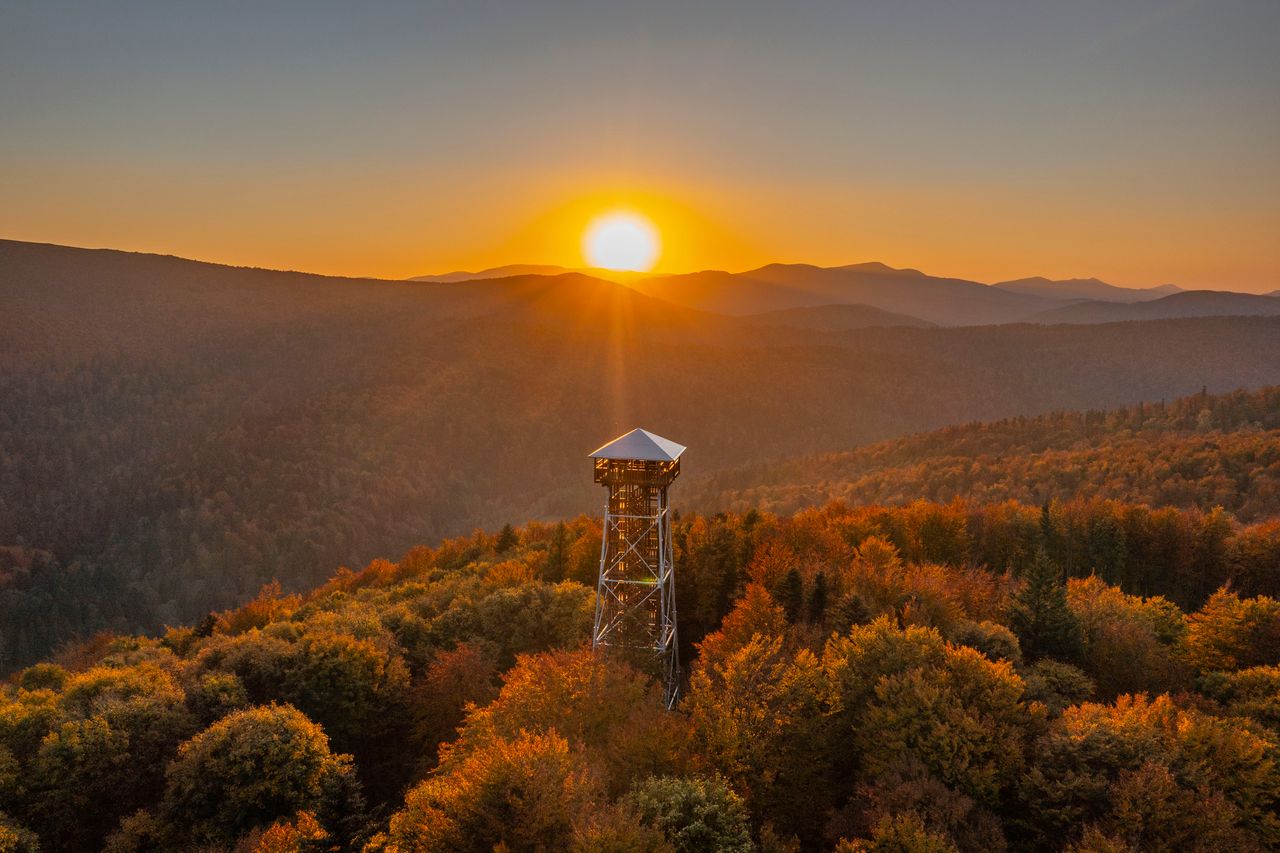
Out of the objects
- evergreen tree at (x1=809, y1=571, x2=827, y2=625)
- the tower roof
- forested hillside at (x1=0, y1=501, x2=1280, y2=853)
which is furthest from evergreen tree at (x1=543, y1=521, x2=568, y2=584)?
the tower roof

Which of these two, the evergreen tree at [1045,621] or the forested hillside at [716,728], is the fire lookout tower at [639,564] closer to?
the forested hillside at [716,728]

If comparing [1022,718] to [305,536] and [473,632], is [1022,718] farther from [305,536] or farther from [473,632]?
[305,536]

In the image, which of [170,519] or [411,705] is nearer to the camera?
[411,705]

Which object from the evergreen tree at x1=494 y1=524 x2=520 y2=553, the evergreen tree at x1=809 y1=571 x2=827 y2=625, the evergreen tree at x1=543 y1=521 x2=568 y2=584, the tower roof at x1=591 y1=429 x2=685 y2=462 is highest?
the tower roof at x1=591 y1=429 x2=685 y2=462

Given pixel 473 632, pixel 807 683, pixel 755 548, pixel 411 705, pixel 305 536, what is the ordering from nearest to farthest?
pixel 807 683
pixel 411 705
pixel 473 632
pixel 755 548
pixel 305 536

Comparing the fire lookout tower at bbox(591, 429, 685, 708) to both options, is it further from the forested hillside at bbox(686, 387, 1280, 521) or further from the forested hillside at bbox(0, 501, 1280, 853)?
the forested hillside at bbox(686, 387, 1280, 521)

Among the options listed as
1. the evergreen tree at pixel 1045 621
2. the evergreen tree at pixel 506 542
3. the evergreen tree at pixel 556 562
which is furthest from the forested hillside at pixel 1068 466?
the evergreen tree at pixel 556 562

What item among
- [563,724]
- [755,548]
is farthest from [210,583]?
[563,724]
